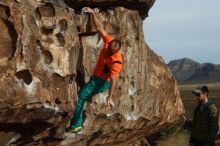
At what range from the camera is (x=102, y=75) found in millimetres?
12352

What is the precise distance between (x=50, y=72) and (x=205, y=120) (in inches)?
146

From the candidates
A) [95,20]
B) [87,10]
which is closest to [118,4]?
[95,20]

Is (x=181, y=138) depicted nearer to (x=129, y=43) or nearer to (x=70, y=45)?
(x=129, y=43)

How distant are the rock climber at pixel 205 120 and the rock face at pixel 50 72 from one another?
→ 116 inches

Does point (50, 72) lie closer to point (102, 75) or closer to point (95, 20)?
point (102, 75)

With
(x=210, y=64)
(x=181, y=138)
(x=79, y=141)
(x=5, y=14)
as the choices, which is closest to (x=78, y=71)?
(x=79, y=141)

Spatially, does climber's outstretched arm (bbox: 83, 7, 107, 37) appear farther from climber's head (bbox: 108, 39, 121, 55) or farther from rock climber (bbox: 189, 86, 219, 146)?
rock climber (bbox: 189, 86, 219, 146)

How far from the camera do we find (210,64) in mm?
189250

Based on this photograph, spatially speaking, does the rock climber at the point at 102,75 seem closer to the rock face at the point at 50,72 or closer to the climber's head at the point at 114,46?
the climber's head at the point at 114,46

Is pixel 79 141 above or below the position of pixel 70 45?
below

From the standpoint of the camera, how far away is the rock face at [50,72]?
1002 cm

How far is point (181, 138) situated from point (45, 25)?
13.6 meters

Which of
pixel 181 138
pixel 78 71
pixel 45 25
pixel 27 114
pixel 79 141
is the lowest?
pixel 181 138

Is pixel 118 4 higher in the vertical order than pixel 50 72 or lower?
higher
